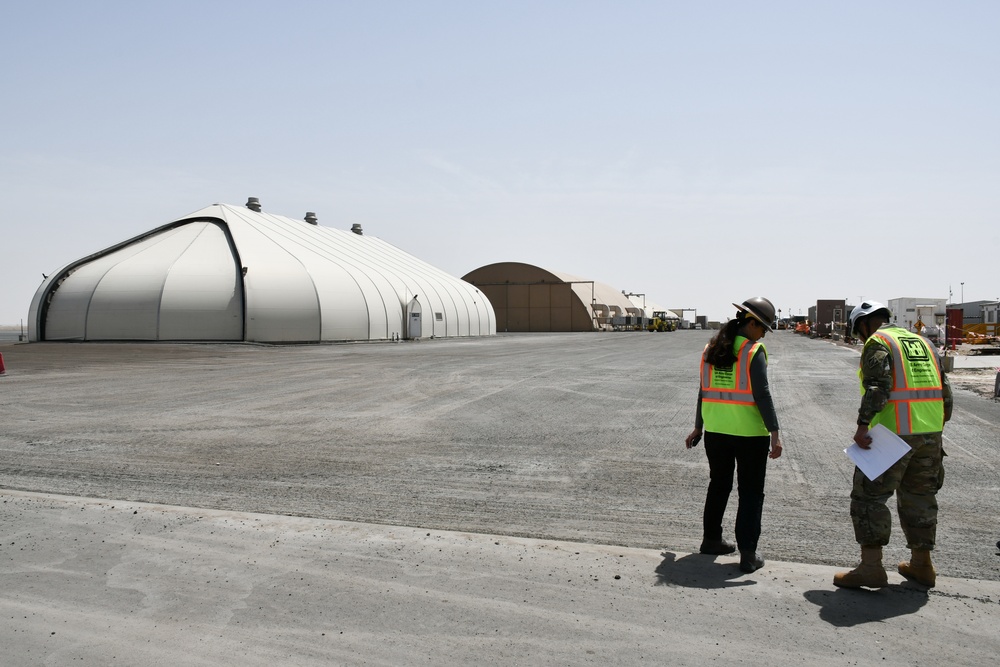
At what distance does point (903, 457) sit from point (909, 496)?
0.98 ft

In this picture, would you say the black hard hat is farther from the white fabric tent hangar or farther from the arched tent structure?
the arched tent structure

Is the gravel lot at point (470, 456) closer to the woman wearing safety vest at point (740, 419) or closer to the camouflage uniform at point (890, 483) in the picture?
the woman wearing safety vest at point (740, 419)

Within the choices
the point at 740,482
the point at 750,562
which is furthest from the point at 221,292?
the point at 750,562

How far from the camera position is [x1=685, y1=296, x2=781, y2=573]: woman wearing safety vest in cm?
509

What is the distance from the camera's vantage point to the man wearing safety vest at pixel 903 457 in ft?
15.0

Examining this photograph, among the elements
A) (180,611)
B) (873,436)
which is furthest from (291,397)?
(873,436)

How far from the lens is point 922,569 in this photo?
15.2ft

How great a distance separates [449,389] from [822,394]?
8.27 m

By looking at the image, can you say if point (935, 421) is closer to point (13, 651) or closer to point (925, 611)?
point (925, 611)

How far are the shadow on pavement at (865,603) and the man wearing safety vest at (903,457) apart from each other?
0.08 metres

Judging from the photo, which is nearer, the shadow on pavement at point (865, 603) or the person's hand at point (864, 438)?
the shadow on pavement at point (865, 603)

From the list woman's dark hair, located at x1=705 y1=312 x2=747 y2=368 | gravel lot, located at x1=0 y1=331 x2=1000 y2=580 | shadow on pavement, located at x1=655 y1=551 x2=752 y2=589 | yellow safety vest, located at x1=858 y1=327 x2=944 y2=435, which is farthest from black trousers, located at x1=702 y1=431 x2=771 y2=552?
yellow safety vest, located at x1=858 y1=327 x2=944 y2=435

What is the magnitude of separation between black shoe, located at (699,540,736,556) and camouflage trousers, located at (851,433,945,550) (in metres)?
0.91

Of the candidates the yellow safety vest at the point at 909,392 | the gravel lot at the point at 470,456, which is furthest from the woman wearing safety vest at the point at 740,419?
the yellow safety vest at the point at 909,392
